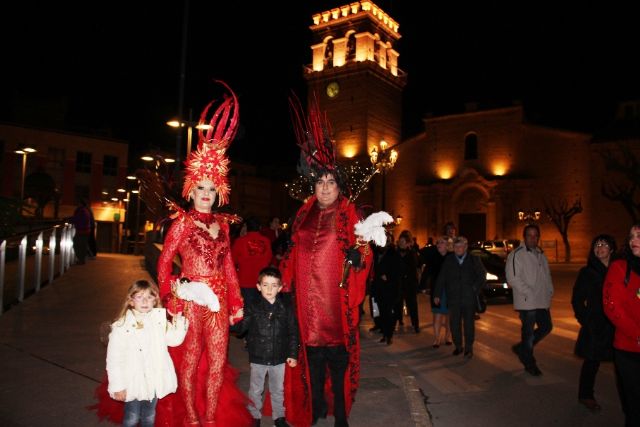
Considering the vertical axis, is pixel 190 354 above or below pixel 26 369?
above

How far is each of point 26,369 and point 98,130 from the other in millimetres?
44615

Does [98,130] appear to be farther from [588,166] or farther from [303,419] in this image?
[303,419]

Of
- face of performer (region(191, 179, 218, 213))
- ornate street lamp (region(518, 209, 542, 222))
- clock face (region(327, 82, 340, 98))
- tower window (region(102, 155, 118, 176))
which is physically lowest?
face of performer (region(191, 179, 218, 213))

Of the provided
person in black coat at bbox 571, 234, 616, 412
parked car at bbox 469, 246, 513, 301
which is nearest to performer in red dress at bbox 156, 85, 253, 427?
person in black coat at bbox 571, 234, 616, 412

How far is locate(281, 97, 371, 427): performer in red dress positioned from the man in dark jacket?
3986mm

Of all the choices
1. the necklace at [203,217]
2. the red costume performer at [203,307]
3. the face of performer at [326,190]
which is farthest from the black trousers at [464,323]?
the necklace at [203,217]

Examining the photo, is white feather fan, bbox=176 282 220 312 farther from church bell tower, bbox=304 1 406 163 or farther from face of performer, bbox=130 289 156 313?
church bell tower, bbox=304 1 406 163

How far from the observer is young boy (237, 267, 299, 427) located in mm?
4355

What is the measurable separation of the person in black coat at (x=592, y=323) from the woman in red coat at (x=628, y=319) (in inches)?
42.3

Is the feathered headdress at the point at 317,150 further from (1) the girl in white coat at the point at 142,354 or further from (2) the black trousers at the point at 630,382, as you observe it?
(2) the black trousers at the point at 630,382

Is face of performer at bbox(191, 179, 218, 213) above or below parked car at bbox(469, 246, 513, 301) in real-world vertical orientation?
above

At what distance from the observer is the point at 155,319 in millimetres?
3770

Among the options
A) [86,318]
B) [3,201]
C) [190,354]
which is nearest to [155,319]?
[190,354]

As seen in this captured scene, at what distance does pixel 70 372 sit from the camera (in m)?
5.49
